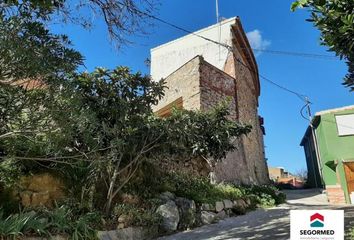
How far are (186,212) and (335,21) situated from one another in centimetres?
643

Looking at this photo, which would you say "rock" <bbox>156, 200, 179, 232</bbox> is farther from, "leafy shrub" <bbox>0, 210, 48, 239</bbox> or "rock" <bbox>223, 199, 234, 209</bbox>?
"leafy shrub" <bbox>0, 210, 48, 239</bbox>

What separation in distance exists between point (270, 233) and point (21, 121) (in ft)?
17.3

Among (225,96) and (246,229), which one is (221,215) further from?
(225,96)

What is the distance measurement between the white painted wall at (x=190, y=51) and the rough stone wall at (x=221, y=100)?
1.85m

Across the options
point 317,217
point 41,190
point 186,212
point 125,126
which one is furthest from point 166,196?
point 317,217

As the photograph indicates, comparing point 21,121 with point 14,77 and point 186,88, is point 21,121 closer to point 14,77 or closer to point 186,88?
point 14,77

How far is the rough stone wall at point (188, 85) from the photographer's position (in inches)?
549

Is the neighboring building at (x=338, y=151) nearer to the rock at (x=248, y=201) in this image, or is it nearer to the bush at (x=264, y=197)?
the bush at (x=264, y=197)

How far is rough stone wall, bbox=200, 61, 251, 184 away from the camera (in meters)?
13.8

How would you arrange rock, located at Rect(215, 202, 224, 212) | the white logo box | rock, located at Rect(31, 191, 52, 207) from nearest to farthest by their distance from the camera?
the white logo box, rock, located at Rect(31, 191, 52, 207), rock, located at Rect(215, 202, 224, 212)

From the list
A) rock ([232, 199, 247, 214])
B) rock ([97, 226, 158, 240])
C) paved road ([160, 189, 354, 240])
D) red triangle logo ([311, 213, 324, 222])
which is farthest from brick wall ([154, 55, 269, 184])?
red triangle logo ([311, 213, 324, 222])

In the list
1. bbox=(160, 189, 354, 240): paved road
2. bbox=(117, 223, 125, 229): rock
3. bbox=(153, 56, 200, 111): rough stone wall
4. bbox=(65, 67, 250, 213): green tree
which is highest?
bbox=(153, 56, 200, 111): rough stone wall

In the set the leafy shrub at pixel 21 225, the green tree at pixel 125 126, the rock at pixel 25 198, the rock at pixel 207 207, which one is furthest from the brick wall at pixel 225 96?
the leafy shrub at pixel 21 225

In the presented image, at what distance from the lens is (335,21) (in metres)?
4.20
